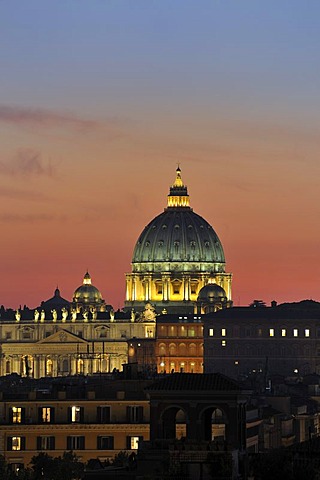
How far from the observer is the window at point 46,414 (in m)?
89.1

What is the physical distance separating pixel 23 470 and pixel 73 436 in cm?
1026

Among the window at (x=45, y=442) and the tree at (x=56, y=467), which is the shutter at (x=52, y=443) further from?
the tree at (x=56, y=467)

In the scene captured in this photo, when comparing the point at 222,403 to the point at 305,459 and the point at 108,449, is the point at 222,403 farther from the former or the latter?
the point at 108,449

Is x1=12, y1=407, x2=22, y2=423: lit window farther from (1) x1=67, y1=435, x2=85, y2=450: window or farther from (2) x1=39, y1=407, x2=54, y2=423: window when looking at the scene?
(1) x1=67, y1=435, x2=85, y2=450: window

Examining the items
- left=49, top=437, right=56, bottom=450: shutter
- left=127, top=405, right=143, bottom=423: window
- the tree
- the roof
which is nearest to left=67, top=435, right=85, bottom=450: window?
left=49, top=437, right=56, bottom=450: shutter

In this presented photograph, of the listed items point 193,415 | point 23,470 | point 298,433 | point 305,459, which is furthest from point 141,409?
point 305,459

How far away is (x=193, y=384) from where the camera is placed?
2430 inches

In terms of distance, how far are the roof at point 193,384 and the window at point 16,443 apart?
25.8 meters

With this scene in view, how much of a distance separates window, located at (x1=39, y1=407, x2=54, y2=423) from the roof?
25.6 m

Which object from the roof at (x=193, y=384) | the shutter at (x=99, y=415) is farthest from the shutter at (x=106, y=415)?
the roof at (x=193, y=384)

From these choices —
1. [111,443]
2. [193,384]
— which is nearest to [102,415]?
[111,443]

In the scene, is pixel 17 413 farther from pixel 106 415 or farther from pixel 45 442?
pixel 106 415

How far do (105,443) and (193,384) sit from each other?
26.3 meters

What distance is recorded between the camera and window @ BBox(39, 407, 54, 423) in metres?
89.1
